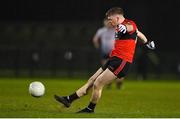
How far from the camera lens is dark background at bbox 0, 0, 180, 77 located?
119 ft

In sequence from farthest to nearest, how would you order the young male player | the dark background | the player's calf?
the dark background, the player's calf, the young male player

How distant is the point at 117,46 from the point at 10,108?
2.84 meters

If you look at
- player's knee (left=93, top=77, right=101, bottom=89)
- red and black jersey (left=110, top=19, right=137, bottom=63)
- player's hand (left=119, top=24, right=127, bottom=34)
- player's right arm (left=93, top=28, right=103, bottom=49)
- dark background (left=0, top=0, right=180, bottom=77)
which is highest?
player's hand (left=119, top=24, right=127, bottom=34)

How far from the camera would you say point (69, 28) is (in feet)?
128

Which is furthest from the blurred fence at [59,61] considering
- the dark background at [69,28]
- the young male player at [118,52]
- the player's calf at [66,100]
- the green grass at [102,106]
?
the young male player at [118,52]

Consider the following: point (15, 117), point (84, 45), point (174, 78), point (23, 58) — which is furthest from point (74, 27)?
point (15, 117)

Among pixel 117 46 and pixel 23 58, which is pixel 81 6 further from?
pixel 117 46

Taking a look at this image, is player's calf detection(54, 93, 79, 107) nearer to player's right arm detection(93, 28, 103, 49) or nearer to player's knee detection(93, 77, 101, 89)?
player's knee detection(93, 77, 101, 89)

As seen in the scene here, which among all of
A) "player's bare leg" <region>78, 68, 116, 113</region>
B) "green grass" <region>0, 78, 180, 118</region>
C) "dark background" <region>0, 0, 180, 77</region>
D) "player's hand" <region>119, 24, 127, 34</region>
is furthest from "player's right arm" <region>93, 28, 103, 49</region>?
"player's hand" <region>119, 24, 127, 34</region>

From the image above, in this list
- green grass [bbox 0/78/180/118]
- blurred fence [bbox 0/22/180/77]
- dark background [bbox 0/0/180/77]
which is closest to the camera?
green grass [bbox 0/78/180/118]

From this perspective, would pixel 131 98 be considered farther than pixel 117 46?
Yes

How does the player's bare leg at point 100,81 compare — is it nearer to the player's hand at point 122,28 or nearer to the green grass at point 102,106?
the green grass at point 102,106

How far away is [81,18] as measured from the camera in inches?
1593

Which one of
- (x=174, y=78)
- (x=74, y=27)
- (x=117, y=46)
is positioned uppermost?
(x=117, y=46)
